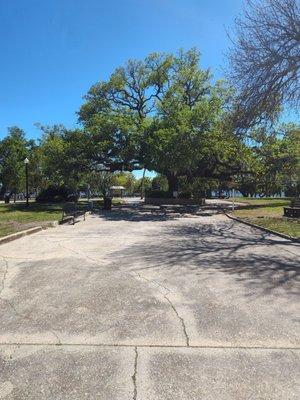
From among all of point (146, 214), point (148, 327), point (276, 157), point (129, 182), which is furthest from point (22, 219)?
point (129, 182)

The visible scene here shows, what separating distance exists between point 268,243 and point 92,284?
26.0ft

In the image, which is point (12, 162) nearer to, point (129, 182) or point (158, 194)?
point (158, 194)

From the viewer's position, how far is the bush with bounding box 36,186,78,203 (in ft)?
149

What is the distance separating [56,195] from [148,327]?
42.1 metres

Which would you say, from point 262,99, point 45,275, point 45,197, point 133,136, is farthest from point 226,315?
point 45,197

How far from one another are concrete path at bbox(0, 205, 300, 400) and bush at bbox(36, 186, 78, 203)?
115 feet

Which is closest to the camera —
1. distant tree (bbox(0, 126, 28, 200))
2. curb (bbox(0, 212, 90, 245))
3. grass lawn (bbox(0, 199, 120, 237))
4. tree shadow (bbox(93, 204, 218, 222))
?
curb (bbox(0, 212, 90, 245))

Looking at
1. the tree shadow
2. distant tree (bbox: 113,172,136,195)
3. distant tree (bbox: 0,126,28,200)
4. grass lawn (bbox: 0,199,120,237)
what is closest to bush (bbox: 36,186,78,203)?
distant tree (bbox: 0,126,28,200)

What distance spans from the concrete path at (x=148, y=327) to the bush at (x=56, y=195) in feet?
115

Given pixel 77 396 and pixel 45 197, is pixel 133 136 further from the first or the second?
pixel 77 396

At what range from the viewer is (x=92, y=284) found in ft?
26.5

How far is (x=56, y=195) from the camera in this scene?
46531 mm

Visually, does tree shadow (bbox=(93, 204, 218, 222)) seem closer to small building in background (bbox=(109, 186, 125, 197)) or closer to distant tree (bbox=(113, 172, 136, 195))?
small building in background (bbox=(109, 186, 125, 197))

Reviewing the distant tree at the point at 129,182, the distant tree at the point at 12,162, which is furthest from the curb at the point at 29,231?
the distant tree at the point at 129,182
